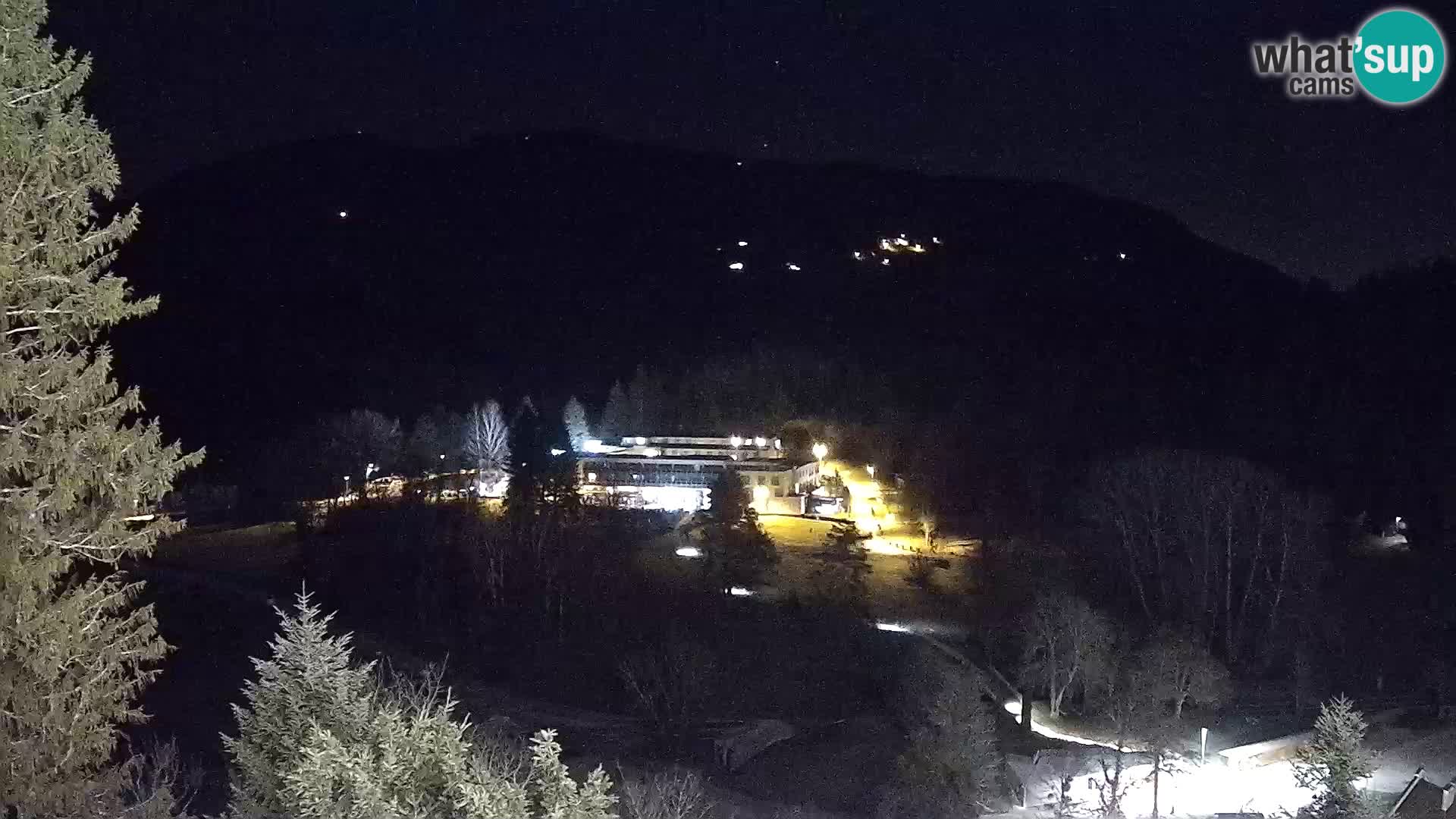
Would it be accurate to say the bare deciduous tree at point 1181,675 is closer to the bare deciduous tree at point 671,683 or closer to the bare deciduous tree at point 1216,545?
the bare deciduous tree at point 1216,545

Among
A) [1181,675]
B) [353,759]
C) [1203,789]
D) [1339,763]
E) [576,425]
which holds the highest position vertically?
[576,425]

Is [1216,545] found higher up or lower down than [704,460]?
lower down

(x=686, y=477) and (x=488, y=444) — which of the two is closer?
(x=686, y=477)

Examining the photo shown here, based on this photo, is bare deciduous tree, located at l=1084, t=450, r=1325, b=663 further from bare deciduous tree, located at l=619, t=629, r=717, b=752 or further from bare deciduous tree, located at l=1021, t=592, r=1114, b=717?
bare deciduous tree, located at l=619, t=629, r=717, b=752

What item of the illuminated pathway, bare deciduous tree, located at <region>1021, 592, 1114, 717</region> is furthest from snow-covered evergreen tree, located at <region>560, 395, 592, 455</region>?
the illuminated pathway

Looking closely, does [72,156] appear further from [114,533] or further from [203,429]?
[203,429]

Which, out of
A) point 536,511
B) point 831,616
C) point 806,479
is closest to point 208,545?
point 536,511

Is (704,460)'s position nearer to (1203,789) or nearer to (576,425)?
(576,425)

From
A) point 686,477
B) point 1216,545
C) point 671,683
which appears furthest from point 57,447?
point 686,477
